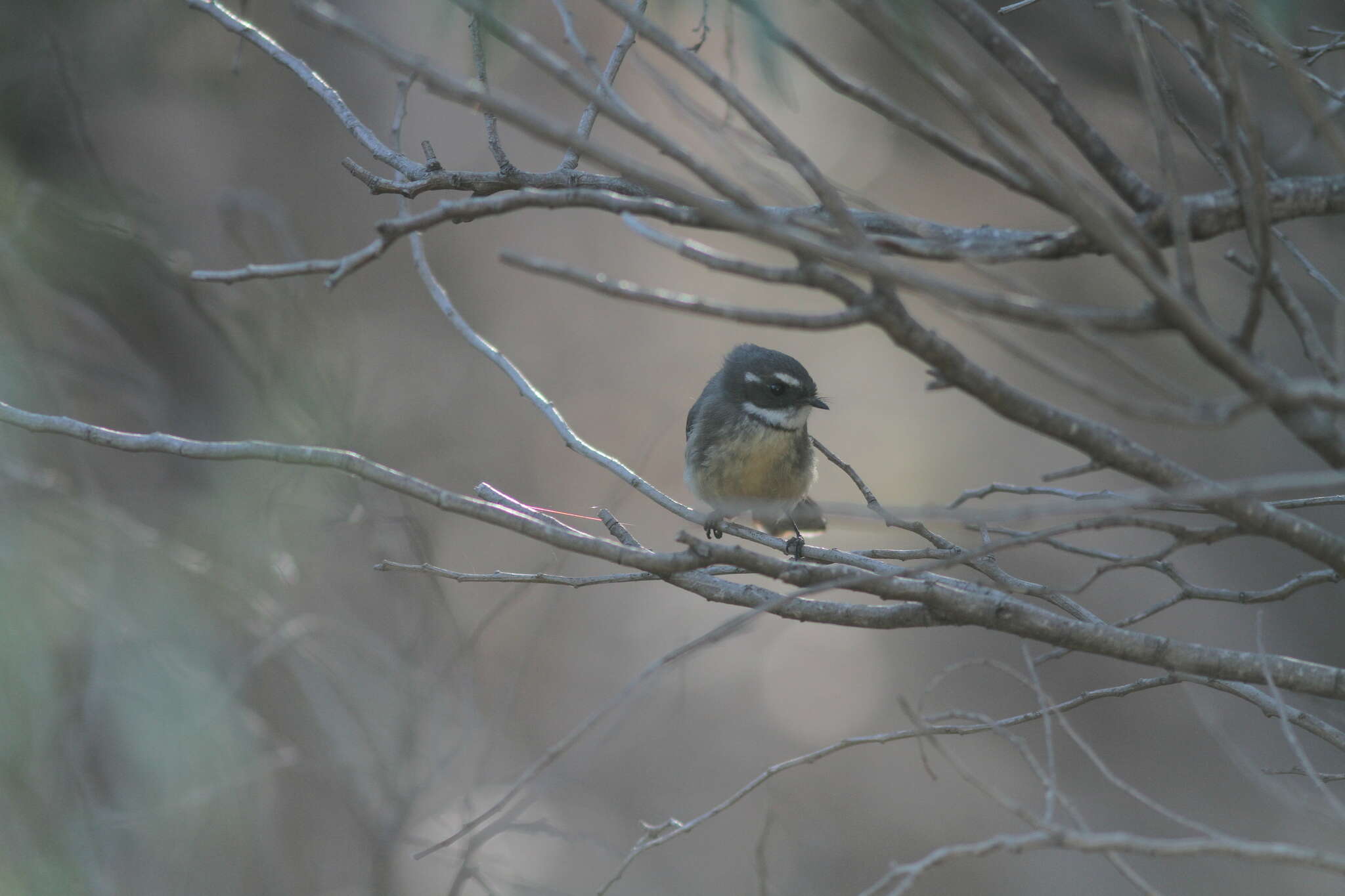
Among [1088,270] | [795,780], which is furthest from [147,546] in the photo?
[1088,270]

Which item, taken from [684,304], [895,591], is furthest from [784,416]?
[684,304]

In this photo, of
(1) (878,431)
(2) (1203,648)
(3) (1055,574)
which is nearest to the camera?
(2) (1203,648)

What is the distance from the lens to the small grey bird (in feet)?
15.2

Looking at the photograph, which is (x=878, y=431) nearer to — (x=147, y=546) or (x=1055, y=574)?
(x=1055, y=574)

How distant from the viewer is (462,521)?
32.0ft

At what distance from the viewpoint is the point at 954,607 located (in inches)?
77.5

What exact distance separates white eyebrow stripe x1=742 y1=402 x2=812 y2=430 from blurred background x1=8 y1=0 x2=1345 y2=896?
0.70m

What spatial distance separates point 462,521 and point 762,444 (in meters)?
5.63

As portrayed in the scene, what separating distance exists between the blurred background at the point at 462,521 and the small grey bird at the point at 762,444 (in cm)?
54

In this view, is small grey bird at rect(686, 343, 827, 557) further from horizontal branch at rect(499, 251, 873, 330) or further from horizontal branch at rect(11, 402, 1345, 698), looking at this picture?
horizontal branch at rect(499, 251, 873, 330)

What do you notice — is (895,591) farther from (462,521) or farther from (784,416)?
(462,521)

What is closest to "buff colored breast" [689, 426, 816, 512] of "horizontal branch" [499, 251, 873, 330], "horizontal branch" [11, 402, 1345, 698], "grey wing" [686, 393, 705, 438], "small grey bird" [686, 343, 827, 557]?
"small grey bird" [686, 343, 827, 557]

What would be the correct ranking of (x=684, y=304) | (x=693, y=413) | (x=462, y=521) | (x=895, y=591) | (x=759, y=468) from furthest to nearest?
(x=462, y=521) → (x=693, y=413) → (x=759, y=468) → (x=895, y=591) → (x=684, y=304)

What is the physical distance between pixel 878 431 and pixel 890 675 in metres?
2.59
